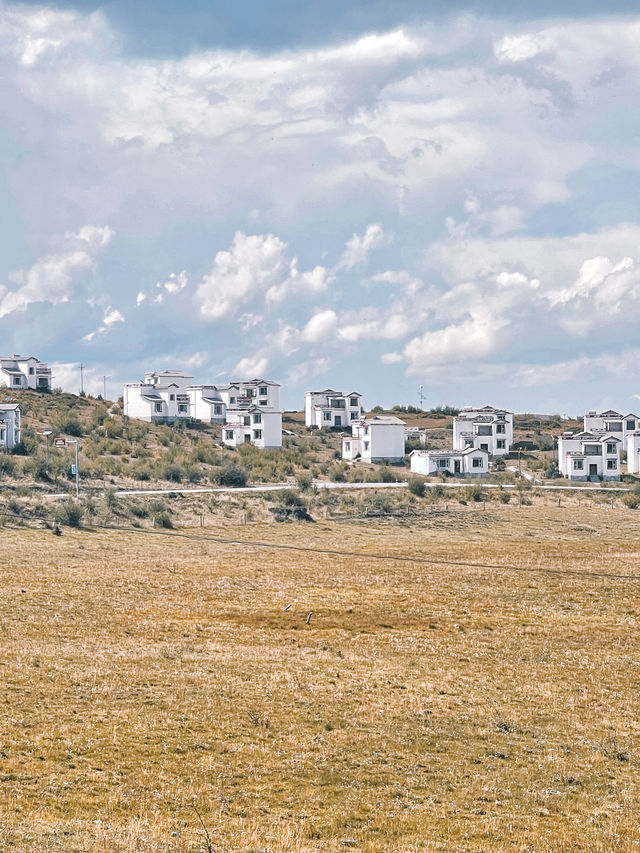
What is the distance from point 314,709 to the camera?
2423 cm

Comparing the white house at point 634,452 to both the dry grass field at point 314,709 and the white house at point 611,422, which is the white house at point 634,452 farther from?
the dry grass field at point 314,709

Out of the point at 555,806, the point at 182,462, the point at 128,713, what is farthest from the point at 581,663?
the point at 182,462

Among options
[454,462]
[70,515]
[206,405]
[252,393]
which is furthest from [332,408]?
[70,515]

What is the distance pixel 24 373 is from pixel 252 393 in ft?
106

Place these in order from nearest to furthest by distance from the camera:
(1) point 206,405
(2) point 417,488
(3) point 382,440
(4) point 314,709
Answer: (4) point 314,709, (2) point 417,488, (3) point 382,440, (1) point 206,405

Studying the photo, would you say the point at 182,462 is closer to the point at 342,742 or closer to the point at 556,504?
the point at 556,504

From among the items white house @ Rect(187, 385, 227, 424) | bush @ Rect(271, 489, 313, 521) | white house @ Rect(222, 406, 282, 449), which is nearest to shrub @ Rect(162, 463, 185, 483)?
bush @ Rect(271, 489, 313, 521)

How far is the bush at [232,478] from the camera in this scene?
88.8 m

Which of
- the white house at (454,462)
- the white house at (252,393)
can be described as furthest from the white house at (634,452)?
the white house at (252,393)

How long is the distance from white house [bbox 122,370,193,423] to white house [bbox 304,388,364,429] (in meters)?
20.4

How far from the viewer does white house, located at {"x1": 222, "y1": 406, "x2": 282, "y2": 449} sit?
119300 mm

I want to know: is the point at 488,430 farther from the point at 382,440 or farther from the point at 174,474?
the point at 174,474

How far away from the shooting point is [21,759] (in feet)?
64.7

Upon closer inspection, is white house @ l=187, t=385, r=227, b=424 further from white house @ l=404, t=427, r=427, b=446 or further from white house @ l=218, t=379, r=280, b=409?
white house @ l=404, t=427, r=427, b=446
